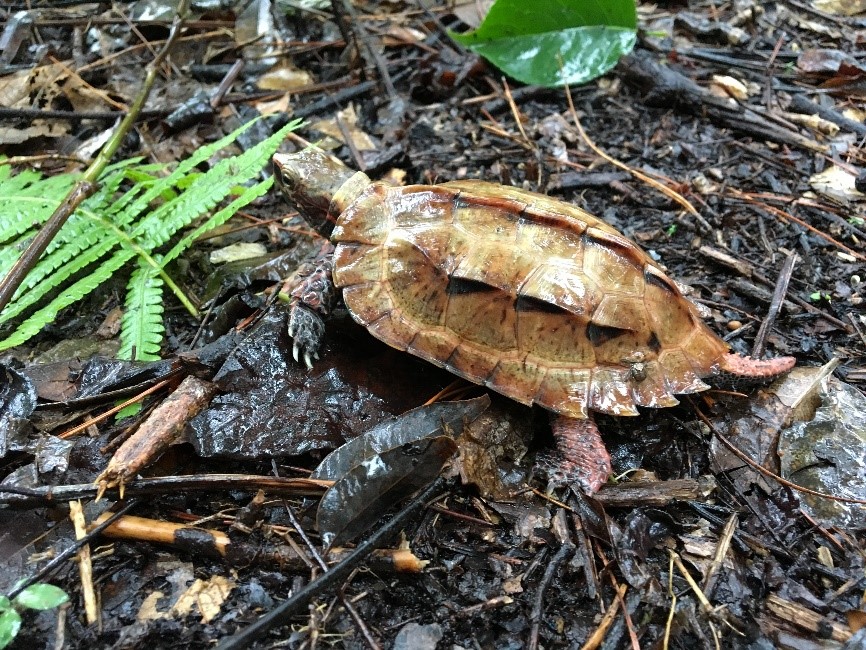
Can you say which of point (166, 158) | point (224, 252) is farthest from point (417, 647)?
point (166, 158)

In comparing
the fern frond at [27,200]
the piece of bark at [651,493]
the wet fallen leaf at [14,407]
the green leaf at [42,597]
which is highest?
the fern frond at [27,200]

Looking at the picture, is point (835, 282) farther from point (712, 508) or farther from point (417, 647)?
point (417, 647)

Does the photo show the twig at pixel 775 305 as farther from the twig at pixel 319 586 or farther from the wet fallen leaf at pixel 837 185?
the twig at pixel 319 586

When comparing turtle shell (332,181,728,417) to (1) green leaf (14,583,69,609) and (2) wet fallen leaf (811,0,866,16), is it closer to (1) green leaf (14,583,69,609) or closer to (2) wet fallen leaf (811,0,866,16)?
(1) green leaf (14,583,69,609)

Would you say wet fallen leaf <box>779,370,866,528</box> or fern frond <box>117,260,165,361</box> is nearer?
wet fallen leaf <box>779,370,866,528</box>

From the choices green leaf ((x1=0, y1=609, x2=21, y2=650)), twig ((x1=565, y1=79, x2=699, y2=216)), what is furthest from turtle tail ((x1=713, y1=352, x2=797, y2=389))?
green leaf ((x1=0, y1=609, x2=21, y2=650))

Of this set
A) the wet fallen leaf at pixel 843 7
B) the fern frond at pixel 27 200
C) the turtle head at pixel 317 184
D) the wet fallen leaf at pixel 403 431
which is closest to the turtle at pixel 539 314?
the wet fallen leaf at pixel 403 431
